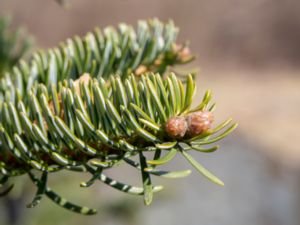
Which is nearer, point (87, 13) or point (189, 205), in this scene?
point (189, 205)

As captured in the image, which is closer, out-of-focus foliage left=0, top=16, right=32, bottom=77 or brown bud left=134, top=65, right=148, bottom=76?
brown bud left=134, top=65, right=148, bottom=76

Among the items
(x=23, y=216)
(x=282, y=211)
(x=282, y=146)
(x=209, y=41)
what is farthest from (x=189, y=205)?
(x=209, y=41)

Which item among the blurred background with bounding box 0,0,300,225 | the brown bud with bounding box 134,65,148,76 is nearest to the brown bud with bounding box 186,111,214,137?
the brown bud with bounding box 134,65,148,76

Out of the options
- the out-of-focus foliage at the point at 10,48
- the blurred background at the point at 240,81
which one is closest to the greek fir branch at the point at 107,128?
the out-of-focus foliage at the point at 10,48

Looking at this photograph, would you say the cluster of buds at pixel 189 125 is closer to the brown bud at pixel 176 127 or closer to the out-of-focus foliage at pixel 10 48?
the brown bud at pixel 176 127

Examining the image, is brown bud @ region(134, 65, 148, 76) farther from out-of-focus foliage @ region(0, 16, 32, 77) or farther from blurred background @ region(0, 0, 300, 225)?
blurred background @ region(0, 0, 300, 225)

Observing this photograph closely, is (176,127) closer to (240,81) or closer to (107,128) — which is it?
(107,128)

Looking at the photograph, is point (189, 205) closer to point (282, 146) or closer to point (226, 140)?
point (226, 140)

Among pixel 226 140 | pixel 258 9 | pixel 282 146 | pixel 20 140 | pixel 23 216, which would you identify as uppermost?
pixel 20 140
